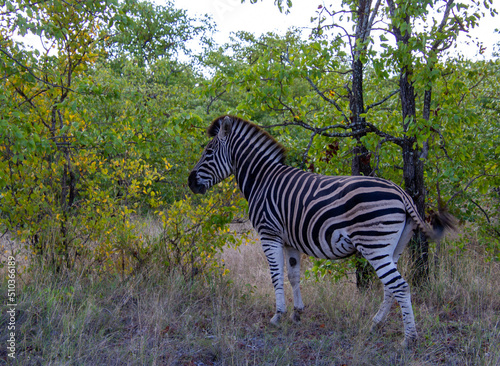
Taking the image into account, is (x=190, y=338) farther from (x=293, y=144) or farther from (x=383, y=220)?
(x=293, y=144)

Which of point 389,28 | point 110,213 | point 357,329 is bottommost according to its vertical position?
point 357,329

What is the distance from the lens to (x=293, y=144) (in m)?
6.95

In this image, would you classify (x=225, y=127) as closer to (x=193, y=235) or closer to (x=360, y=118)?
(x=193, y=235)

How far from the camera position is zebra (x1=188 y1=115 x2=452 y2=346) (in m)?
3.95

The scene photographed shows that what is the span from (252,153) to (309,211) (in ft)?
4.17

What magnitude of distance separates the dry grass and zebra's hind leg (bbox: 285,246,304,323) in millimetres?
174

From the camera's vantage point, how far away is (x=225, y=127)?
5266 mm

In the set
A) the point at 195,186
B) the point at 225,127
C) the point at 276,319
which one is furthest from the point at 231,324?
the point at 225,127

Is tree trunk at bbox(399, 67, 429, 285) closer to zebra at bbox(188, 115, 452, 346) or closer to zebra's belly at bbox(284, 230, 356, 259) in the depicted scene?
zebra at bbox(188, 115, 452, 346)

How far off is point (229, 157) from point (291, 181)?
3.33 ft

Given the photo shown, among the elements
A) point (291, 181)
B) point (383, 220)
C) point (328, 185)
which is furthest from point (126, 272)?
point (383, 220)

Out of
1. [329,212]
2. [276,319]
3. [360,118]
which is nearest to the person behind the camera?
[329,212]

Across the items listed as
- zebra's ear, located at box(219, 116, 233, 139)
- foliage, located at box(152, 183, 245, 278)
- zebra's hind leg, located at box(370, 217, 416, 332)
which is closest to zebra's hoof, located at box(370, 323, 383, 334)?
zebra's hind leg, located at box(370, 217, 416, 332)

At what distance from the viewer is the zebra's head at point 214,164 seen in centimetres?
527
